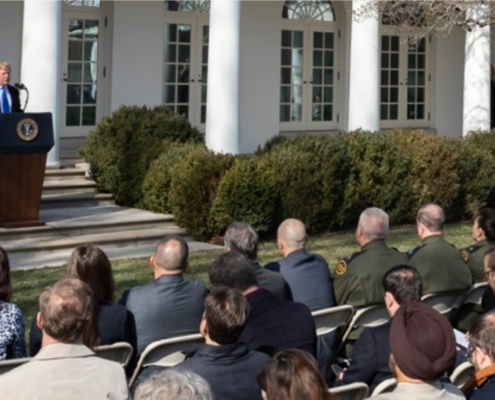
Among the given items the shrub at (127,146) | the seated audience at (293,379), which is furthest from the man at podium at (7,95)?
the seated audience at (293,379)

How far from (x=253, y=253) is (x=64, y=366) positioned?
2.75m

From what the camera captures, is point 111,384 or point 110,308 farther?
point 110,308

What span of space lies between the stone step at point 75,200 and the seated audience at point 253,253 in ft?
26.0

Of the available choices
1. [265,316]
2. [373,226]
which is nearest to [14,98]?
[373,226]

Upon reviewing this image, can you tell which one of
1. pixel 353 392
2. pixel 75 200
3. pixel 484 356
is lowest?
pixel 353 392

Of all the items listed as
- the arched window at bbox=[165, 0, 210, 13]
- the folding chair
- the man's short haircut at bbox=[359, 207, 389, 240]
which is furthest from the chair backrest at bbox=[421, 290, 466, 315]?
the arched window at bbox=[165, 0, 210, 13]

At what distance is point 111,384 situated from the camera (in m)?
4.25

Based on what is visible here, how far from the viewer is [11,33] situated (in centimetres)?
1714

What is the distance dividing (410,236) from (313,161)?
1.72 m

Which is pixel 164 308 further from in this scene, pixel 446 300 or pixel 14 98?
pixel 14 98

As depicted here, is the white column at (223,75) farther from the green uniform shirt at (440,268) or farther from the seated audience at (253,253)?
the seated audience at (253,253)

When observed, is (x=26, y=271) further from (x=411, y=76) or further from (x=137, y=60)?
(x=411, y=76)

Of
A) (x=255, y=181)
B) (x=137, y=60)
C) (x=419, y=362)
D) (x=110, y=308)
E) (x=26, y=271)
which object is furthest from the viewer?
(x=137, y=60)

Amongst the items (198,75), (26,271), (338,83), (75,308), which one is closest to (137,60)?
(198,75)
